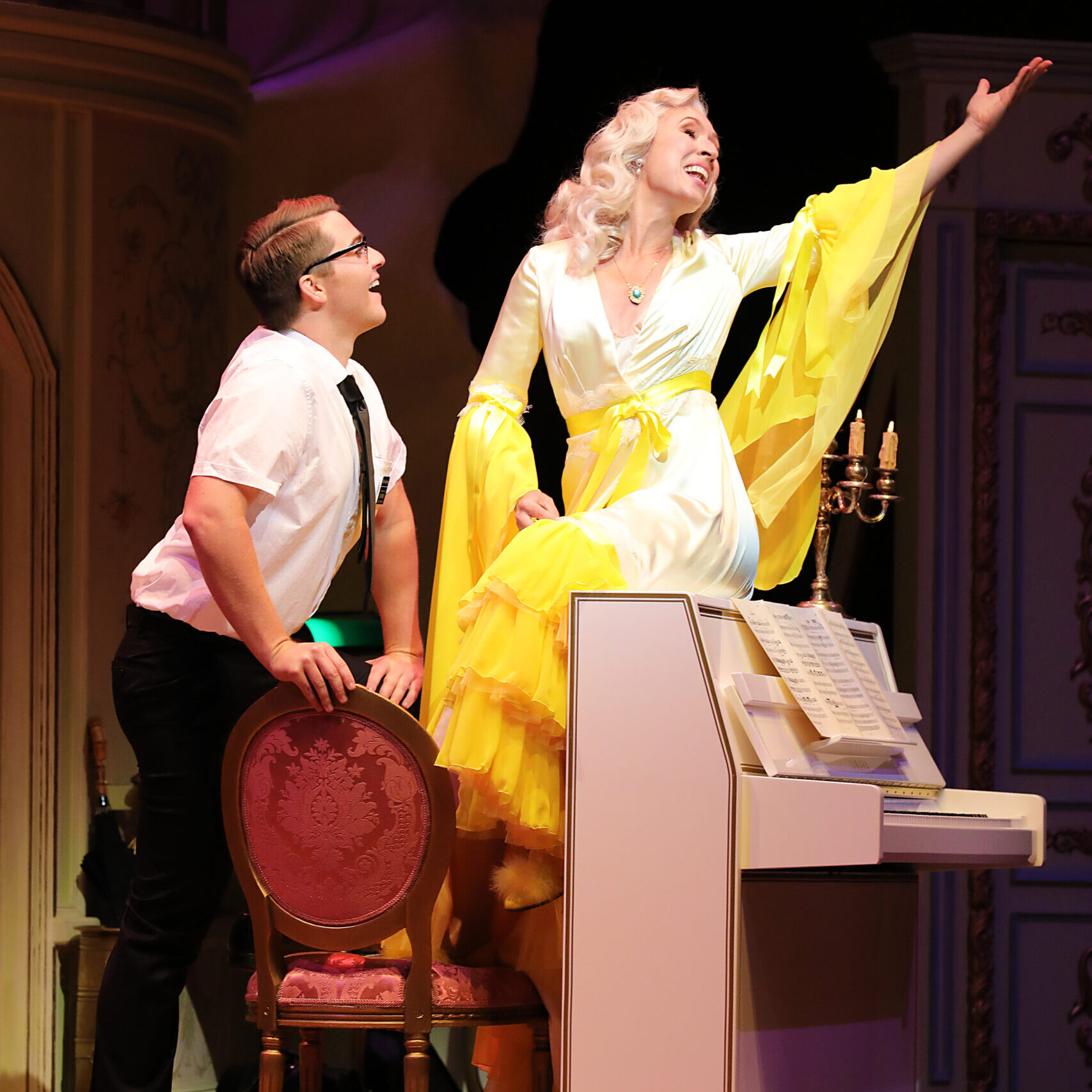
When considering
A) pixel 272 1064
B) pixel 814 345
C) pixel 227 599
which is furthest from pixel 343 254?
pixel 272 1064

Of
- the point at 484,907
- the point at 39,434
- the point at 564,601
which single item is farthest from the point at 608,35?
the point at 484,907

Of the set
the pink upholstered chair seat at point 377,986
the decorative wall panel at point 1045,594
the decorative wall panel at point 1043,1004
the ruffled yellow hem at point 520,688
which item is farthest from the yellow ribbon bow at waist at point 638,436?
the decorative wall panel at point 1043,1004

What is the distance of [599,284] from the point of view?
294 cm

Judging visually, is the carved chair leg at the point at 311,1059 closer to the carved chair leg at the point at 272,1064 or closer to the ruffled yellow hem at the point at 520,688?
the carved chair leg at the point at 272,1064

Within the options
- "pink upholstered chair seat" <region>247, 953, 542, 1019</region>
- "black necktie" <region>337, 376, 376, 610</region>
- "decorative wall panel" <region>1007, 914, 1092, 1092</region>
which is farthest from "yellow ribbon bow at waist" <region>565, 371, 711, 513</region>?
"decorative wall panel" <region>1007, 914, 1092, 1092</region>

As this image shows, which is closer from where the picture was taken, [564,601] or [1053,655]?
[564,601]

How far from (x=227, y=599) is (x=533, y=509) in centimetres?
57

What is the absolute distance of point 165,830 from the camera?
2639mm

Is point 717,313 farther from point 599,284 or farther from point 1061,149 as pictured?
point 1061,149

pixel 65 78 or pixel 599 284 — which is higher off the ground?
pixel 65 78

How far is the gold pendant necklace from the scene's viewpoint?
113 inches

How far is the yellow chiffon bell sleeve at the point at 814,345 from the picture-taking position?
2.89 m

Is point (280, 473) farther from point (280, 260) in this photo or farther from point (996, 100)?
point (996, 100)

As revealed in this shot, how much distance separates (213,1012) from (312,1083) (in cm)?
116
